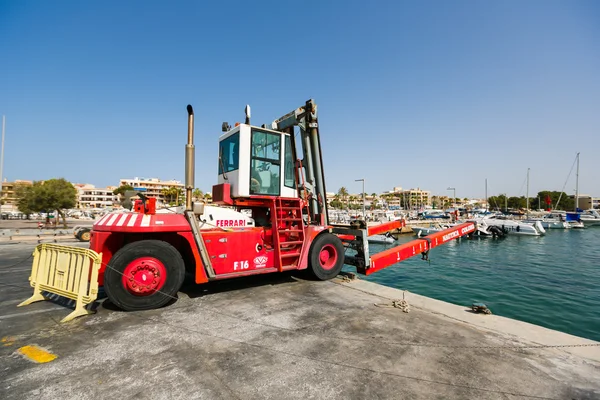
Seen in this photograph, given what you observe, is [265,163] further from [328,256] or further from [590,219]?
[590,219]

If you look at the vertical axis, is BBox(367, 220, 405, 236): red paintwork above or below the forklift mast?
below

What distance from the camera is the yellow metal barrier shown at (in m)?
4.38

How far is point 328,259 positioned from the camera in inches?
279

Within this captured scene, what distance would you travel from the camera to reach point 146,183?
113 meters

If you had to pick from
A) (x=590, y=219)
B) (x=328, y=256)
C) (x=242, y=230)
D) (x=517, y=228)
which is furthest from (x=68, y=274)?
(x=590, y=219)

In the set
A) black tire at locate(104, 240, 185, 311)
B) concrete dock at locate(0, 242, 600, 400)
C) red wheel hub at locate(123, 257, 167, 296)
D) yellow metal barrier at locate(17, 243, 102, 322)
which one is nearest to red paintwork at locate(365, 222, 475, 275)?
concrete dock at locate(0, 242, 600, 400)

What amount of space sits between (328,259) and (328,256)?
0.08 meters

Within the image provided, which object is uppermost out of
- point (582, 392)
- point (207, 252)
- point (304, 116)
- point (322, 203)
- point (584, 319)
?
point (304, 116)

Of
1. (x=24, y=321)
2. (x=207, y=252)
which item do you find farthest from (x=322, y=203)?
(x=24, y=321)

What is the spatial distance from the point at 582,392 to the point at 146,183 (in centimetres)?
12864

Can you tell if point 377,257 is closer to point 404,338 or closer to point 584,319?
point 404,338

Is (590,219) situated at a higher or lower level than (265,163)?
lower

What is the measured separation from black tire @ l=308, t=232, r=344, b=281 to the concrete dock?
57.9 inches

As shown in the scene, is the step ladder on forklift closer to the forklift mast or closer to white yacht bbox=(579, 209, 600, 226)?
the forklift mast
